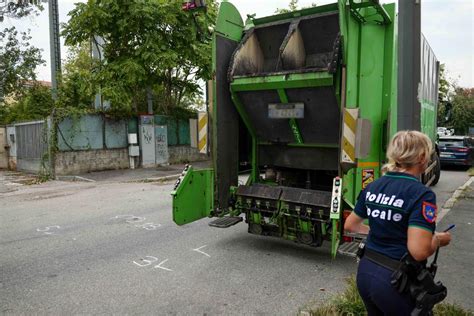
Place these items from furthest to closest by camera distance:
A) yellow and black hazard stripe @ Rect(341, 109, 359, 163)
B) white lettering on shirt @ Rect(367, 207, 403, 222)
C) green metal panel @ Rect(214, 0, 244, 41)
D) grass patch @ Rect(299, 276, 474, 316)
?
green metal panel @ Rect(214, 0, 244, 41) → yellow and black hazard stripe @ Rect(341, 109, 359, 163) → grass patch @ Rect(299, 276, 474, 316) → white lettering on shirt @ Rect(367, 207, 403, 222)

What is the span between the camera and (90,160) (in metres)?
14.7

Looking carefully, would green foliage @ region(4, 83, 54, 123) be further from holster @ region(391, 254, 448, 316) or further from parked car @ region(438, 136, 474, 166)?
holster @ region(391, 254, 448, 316)

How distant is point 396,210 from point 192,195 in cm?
358

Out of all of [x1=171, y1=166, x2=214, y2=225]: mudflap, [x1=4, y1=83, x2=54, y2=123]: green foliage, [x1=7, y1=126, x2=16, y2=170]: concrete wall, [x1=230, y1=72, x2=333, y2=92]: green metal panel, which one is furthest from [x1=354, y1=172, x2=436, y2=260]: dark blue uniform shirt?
[x1=4, y1=83, x2=54, y2=123]: green foliage

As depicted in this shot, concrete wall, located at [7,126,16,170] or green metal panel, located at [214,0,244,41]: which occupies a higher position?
green metal panel, located at [214,0,244,41]

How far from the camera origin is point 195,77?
56.7ft

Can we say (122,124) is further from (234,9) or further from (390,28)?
(390,28)

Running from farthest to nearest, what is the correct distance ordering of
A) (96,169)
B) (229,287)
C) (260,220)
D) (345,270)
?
(96,169) → (260,220) → (345,270) → (229,287)

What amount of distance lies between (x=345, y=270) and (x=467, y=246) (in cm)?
200

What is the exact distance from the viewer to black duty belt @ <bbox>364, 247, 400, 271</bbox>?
6.97 feet

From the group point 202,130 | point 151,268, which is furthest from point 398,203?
point 202,130

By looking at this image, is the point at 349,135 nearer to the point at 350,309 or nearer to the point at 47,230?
the point at 350,309

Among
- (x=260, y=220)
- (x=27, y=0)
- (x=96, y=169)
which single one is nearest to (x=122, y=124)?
(x=96, y=169)

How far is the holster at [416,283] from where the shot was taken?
6.69 ft
